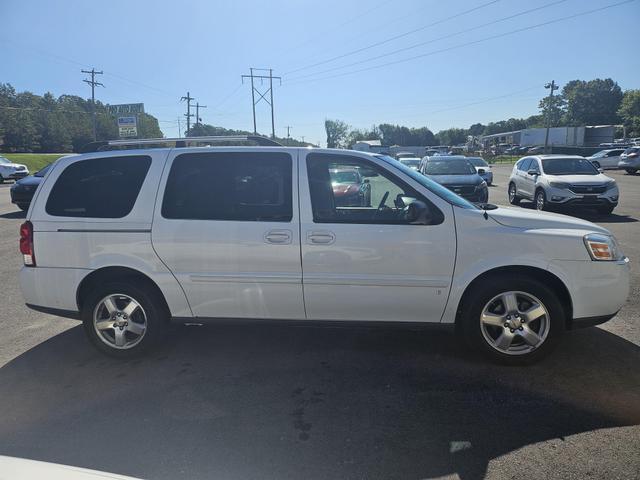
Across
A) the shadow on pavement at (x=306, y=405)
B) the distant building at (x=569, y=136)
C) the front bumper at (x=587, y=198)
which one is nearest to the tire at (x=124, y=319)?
the shadow on pavement at (x=306, y=405)

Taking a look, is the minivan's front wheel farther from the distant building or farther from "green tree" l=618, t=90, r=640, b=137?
"green tree" l=618, t=90, r=640, b=137

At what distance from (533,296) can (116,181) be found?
3.71 meters

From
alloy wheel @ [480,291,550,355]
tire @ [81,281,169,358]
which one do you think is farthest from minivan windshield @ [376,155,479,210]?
tire @ [81,281,169,358]

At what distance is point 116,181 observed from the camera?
396 centimetres

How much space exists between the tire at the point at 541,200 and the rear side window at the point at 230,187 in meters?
10.9

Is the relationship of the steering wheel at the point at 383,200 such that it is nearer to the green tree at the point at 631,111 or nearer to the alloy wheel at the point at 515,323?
the alloy wheel at the point at 515,323

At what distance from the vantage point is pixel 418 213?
3586mm

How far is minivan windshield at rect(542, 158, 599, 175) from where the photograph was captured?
42.2 feet

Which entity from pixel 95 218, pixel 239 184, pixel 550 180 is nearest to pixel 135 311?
pixel 95 218

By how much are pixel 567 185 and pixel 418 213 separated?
10363mm

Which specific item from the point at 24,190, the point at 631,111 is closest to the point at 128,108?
the point at 24,190

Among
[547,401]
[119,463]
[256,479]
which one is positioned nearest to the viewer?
[256,479]

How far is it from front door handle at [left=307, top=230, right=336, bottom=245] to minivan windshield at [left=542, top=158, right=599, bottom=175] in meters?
→ 11.7

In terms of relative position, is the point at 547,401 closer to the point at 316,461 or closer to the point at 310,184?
the point at 316,461
